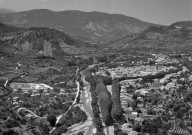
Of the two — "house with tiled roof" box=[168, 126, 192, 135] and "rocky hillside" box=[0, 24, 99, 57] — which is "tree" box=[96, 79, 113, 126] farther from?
"rocky hillside" box=[0, 24, 99, 57]

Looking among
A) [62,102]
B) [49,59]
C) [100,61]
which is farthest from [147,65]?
[62,102]

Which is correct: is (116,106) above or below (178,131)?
above

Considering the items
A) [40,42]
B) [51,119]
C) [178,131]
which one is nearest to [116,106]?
[51,119]

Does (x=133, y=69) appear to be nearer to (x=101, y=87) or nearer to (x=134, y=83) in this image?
(x=134, y=83)

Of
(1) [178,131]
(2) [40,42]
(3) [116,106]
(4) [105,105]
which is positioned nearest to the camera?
(1) [178,131]

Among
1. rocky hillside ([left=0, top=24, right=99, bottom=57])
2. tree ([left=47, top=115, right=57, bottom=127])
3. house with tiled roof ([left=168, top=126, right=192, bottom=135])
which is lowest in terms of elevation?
house with tiled roof ([left=168, top=126, right=192, bottom=135])

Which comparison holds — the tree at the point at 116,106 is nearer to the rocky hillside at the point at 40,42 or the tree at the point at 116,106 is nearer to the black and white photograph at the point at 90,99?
the black and white photograph at the point at 90,99

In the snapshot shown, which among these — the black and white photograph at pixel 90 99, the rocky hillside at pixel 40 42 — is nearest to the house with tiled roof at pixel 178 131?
the black and white photograph at pixel 90 99

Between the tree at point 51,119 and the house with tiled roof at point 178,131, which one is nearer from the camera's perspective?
the house with tiled roof at point 178,131

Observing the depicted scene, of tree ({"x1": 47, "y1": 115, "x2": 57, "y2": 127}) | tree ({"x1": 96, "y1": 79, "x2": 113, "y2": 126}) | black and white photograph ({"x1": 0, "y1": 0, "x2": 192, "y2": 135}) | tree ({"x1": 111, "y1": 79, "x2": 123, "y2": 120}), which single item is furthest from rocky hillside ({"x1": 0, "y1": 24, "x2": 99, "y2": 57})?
tree ({"x1": 47, "y1": 115, "x2": 57, "y2": 127})

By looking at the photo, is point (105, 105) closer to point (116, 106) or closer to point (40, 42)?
point (116, 106)
